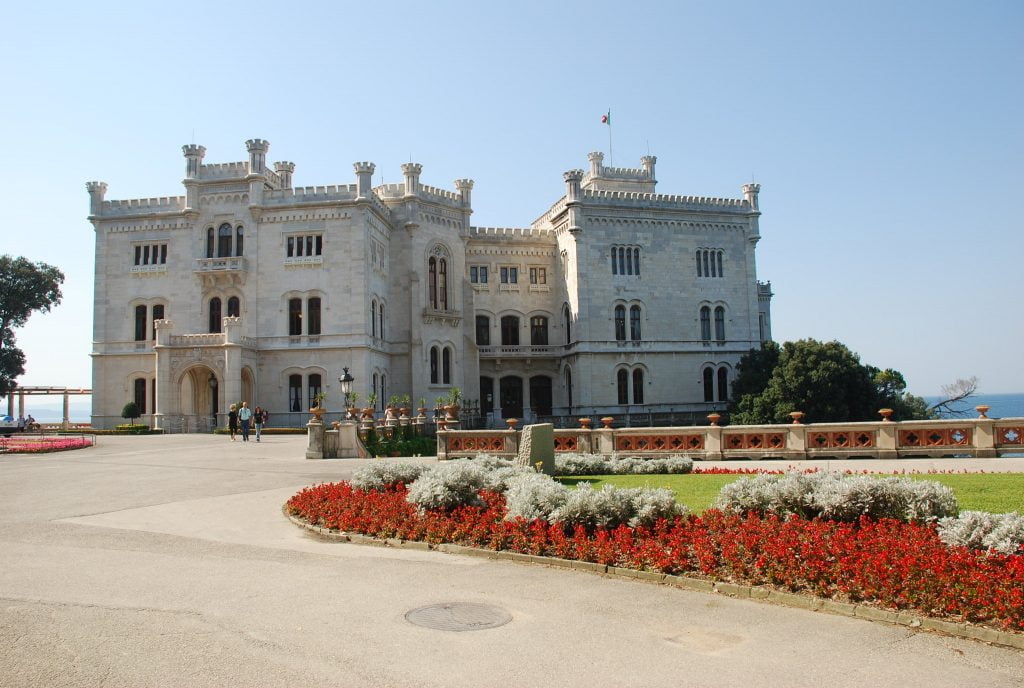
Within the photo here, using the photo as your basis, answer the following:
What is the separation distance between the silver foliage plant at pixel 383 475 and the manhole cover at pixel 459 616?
6.83 m

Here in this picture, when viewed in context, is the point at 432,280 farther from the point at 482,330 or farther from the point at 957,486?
the point at 957,486

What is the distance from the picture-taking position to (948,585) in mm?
7207

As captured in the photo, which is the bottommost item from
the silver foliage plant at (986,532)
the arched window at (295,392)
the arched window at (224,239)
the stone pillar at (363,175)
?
the silver foliage plant at (986,532)

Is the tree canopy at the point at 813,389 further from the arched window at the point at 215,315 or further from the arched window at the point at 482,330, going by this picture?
the arched window at the point at 215,315

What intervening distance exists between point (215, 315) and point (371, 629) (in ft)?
138

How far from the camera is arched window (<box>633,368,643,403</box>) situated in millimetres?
50188

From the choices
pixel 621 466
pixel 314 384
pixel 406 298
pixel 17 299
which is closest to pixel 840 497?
pixel 621 466

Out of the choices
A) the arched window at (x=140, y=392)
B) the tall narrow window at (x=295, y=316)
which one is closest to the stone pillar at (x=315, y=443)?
the tall narrow window at (x=295, y=316)

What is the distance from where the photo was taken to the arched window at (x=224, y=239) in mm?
45594

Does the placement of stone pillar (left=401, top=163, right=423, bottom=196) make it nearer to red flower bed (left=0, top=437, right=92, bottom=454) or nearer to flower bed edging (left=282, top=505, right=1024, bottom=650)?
red flower bed (left=0, top=437, right=92, bottom=454)

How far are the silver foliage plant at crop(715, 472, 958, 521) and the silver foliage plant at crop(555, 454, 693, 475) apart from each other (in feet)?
25.9

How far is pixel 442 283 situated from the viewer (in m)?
49.7

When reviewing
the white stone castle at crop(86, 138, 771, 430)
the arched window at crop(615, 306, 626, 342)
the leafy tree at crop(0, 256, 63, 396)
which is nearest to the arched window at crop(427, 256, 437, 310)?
the white stone castle at crop(86, 138, 771, 430)

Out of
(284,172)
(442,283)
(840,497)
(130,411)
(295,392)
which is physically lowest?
(840,497)
